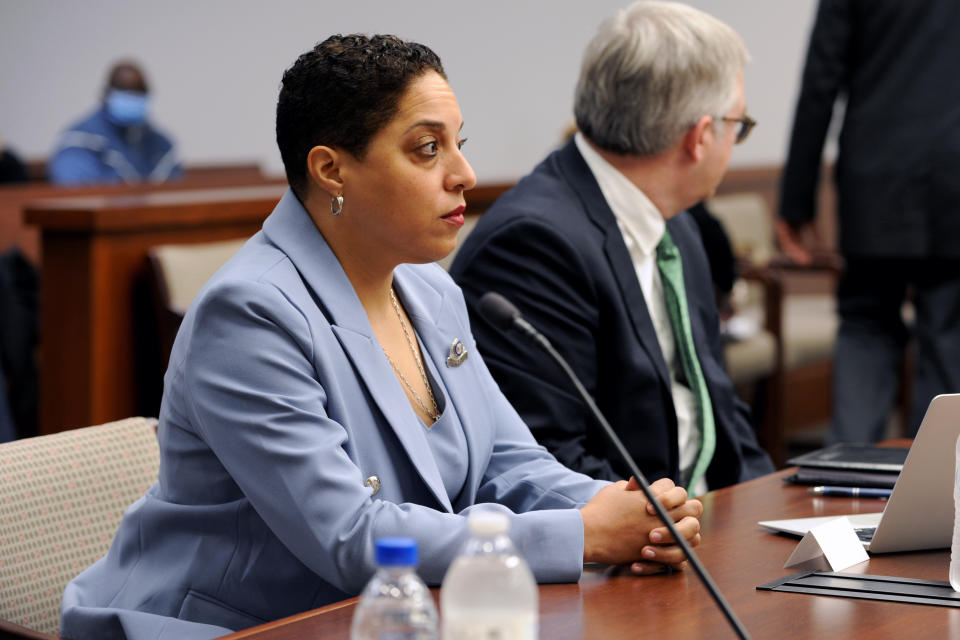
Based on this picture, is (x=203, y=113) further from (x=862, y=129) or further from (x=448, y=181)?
(x=448, y=181)

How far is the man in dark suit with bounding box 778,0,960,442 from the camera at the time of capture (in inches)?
135

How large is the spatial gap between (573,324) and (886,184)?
178 cm

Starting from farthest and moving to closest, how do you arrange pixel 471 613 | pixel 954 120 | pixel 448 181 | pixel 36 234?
pixel 36 234 < pixel 954 120 < pixel 448 181 < pixel 471 613

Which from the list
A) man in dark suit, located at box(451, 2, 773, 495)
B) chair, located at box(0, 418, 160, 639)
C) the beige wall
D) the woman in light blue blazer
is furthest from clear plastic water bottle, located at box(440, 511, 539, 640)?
the beige wall

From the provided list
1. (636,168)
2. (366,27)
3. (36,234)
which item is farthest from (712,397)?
(366,27)

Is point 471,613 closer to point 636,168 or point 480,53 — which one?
point 636,168

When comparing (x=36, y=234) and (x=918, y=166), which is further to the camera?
(x=36, y=234)

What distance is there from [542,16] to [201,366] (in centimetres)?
680

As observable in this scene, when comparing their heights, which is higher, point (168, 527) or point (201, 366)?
point (201, 366)

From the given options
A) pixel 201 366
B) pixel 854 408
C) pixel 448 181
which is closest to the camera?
pixel 201 366

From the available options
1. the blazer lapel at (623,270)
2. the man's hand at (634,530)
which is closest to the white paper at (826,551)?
the man's hand at (634,530)

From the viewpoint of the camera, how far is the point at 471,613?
2.87 ft

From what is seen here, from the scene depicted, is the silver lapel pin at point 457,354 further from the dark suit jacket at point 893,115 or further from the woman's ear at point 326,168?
the dark suit jacket at point 893,115

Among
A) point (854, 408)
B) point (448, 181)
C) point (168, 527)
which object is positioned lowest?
point (854, 408)
